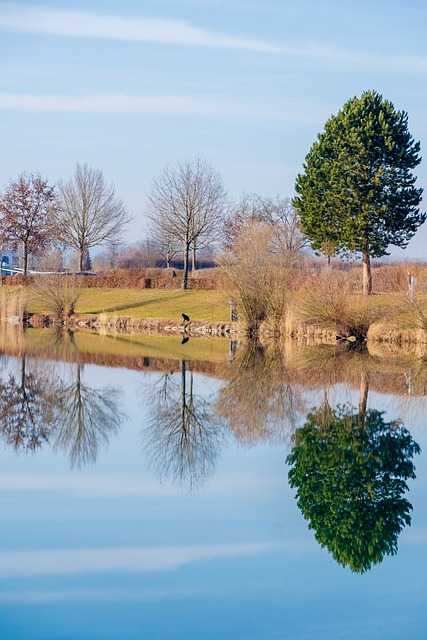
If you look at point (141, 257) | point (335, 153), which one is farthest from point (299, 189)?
point (141, 257)

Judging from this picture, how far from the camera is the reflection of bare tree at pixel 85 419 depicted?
1412 cm

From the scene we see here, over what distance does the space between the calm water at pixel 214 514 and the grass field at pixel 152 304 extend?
23.9m

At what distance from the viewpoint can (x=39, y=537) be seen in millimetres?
9258

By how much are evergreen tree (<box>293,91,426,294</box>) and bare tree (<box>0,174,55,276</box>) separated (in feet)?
73.3

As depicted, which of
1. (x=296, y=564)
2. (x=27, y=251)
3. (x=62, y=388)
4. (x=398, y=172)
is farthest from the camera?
(x=27, y=251)

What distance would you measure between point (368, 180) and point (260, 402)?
83.8 ft

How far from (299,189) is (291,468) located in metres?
34.4

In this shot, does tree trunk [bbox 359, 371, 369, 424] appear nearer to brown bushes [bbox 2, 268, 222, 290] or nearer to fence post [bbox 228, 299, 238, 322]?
fence post [bbox 228, 299, 238, 322]

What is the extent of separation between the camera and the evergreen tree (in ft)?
137

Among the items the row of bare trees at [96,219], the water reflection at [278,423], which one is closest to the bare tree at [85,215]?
the row of bare trees at [96,219]

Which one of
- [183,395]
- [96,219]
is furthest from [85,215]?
[183,395]

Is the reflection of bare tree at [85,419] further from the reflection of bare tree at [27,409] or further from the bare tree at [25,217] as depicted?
the bare tree at [25,217]

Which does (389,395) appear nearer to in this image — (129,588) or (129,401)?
(129,401)

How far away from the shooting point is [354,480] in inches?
471
